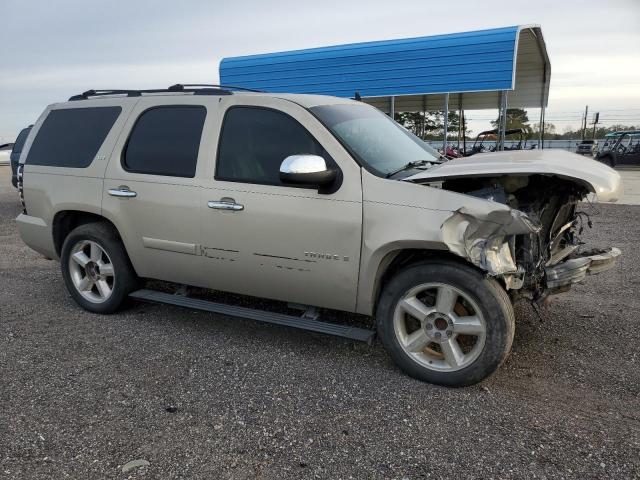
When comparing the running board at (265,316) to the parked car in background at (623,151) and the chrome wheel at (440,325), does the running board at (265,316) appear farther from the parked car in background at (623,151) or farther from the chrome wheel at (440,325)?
the parked car in background at (623,151)

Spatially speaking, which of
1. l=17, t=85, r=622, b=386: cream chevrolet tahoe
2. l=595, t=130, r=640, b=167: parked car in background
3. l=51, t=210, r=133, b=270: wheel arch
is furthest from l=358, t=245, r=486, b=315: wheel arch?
l=595, t=130, r=640, b=167: parked car in background

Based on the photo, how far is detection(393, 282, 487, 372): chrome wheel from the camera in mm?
3289

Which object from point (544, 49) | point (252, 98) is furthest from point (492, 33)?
point (252, 98)

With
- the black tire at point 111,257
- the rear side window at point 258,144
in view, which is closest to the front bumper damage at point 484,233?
the rear side window at point 258,144

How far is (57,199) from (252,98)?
7.18 feet

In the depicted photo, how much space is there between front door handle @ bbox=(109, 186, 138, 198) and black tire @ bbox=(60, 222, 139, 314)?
0.40 meters

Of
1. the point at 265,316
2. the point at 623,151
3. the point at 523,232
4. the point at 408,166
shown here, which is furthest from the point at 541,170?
the point at 623,151

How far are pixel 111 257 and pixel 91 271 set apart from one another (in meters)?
0.39

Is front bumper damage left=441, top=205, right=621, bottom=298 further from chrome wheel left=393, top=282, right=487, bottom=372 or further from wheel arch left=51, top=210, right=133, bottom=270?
wheel arch left=51, top=210, right=133, bottom=270

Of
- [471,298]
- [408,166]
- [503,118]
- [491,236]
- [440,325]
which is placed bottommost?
[440,325]

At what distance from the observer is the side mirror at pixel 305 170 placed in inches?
131

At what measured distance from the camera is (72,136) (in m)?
4.83

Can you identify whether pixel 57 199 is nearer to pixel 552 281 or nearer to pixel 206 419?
pixel 206 419

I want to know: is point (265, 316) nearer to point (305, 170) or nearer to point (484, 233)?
point (305, 170)
